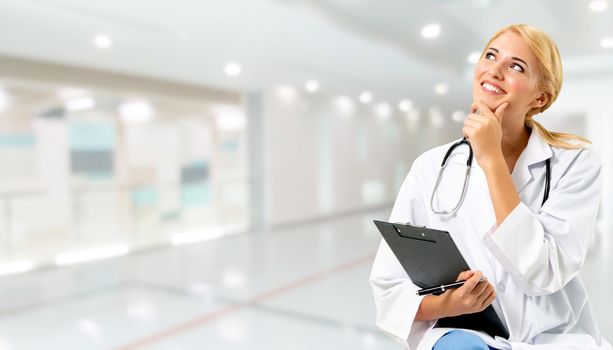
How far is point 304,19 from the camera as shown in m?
4.01

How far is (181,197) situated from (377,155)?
14.1 feet

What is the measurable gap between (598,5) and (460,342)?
2.81 metres

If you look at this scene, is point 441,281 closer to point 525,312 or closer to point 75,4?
point 525,312

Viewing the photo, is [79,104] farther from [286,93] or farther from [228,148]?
[286,93]

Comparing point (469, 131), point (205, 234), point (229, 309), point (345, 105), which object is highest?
point (345, 105)

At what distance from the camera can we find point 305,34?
450cm

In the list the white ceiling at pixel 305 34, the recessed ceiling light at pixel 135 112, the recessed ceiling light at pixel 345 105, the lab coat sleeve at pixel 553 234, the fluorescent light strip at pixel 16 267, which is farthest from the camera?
the recessed ceiling light at pixel 345 105

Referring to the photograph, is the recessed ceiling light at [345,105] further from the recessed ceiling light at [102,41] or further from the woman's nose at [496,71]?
the woman's nose at [496,71]

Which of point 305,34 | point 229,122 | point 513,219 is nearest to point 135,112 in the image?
point 229,122

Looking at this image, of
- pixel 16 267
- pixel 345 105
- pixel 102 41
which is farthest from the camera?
pixel 345 105

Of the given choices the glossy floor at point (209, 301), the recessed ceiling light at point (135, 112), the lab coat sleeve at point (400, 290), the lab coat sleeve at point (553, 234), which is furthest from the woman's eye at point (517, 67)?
the recessed ceiling light at point (135, 112)

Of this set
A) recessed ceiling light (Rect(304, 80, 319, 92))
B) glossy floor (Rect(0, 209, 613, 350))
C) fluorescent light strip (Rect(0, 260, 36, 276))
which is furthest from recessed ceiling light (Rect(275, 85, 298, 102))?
fluorescent light strip (Rect(0, 260, 36, 276))

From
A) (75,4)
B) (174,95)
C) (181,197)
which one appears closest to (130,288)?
(75,4)

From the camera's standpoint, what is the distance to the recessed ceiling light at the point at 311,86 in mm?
7624
